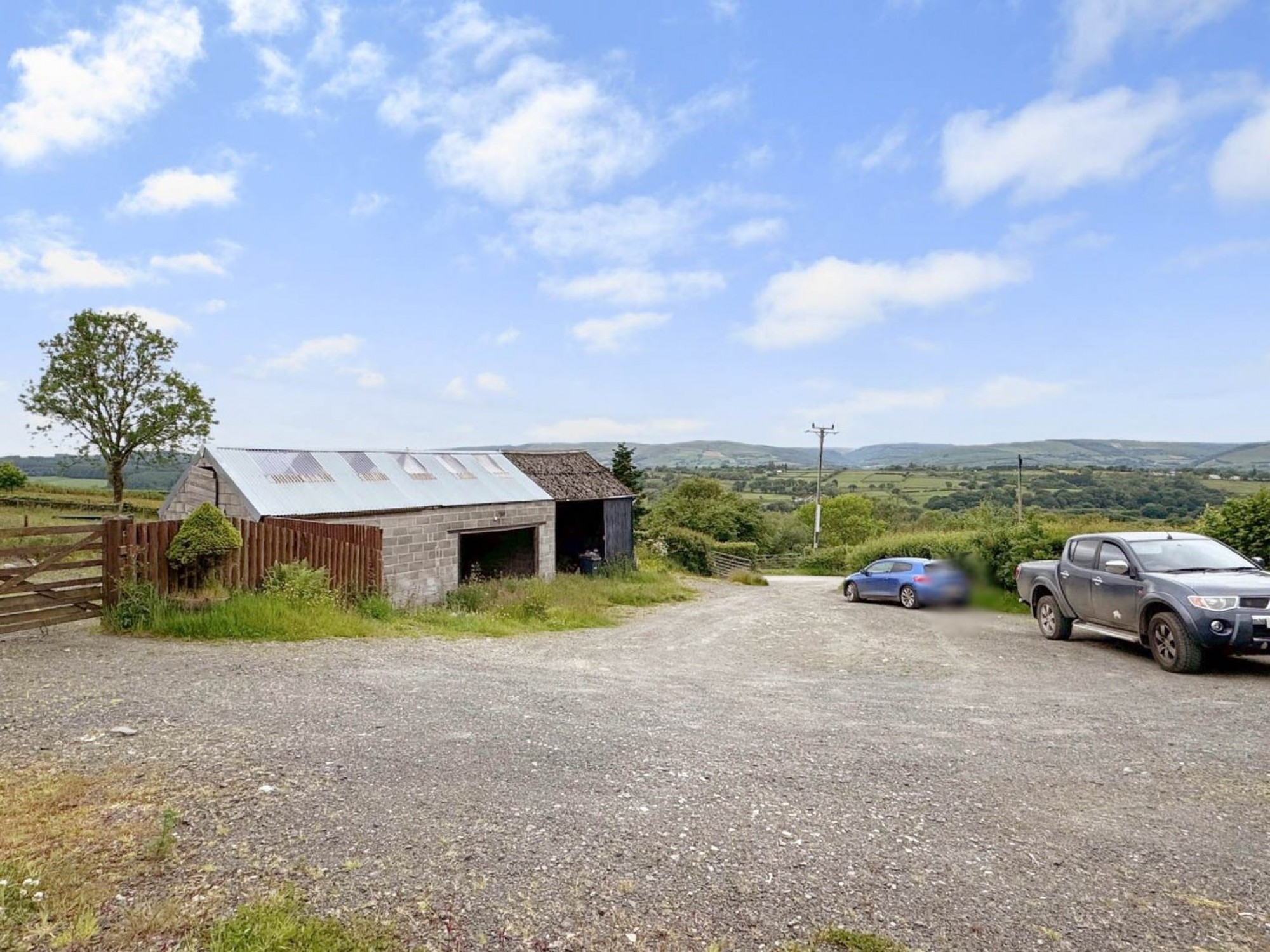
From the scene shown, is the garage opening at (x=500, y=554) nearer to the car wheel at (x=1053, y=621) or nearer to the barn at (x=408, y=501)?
the barn at (x=408, y=501)

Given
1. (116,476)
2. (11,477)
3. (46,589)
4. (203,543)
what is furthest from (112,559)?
(11,477)

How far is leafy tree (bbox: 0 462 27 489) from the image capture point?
Answer: 38531 mm

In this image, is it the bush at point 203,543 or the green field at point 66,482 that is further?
the green field at point 66,482

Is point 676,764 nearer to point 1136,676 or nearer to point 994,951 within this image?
point 994,951

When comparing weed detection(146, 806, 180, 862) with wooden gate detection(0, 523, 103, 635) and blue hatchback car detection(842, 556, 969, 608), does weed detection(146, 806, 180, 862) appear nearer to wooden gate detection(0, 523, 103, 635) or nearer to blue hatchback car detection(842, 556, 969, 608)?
wooden gate detection(0, 523, 103, 635)

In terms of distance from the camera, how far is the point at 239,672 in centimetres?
753

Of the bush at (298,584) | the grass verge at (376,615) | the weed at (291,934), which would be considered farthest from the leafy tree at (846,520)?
the weed at (291,934)

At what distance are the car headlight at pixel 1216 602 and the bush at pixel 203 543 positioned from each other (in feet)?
41.8

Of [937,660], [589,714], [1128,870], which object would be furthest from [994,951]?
[937,660]

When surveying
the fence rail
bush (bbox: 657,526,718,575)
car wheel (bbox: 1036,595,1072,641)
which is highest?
car wheel (bbox: 1036,595,1072,641)

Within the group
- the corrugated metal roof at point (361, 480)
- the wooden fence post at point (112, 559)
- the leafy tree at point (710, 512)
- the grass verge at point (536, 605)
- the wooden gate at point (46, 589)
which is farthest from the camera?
the leafy tree at point (710, 512)

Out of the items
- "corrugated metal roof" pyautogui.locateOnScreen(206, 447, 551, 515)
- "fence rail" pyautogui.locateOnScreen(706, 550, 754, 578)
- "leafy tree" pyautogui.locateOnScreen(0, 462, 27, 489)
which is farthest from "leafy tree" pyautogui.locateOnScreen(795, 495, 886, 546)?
"leafy tree" pyautogui.locateOnScreen(0, 462, 27, 489)

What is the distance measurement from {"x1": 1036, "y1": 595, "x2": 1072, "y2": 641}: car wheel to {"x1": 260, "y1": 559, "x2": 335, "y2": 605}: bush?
38.0 feet

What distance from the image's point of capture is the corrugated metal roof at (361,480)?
549 inches
